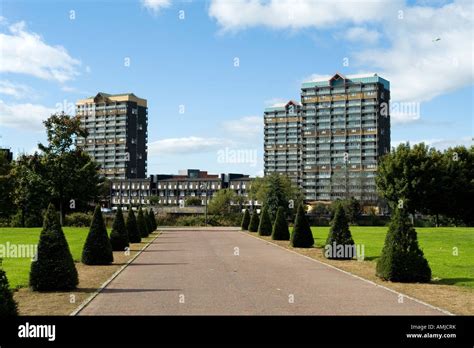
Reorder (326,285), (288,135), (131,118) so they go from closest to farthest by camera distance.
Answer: (326,285) < (131,118) < (288,135)

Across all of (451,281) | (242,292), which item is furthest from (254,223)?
(242,292)

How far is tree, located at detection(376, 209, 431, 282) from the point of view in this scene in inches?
650

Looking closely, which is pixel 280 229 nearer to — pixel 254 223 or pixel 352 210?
pixel 254 223

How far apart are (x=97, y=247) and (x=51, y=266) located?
750cm

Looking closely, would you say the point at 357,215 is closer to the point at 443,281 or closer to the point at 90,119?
the point at 443,281

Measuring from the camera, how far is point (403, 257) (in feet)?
54.5

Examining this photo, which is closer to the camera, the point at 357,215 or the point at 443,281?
the point at 443,281

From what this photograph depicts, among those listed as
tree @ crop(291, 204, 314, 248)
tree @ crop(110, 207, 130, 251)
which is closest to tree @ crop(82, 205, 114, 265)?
tree @ crop(110, 207, 130, 251)

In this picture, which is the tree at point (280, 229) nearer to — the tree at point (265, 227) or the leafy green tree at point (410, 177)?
the tree at point (265, 227)

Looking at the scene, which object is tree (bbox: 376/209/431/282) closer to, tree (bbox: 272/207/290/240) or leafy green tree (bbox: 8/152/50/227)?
tree (bbox: 272/207/290/240)
